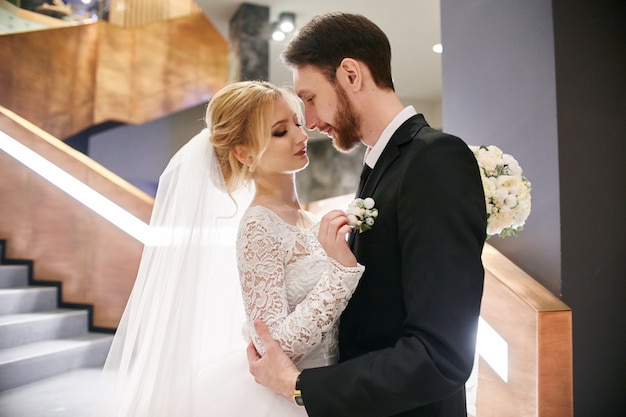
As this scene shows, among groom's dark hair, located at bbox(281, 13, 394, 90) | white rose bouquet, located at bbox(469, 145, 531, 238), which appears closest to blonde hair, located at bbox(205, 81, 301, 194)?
groom's dark hair, located at bbox(281, 13, 394, 90)

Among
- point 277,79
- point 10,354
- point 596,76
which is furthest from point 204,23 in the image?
point 596,76

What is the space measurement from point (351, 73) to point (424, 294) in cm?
66

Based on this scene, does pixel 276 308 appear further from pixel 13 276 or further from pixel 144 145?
pixel 144 145

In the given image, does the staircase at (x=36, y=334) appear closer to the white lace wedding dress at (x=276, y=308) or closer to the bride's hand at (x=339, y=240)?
the white lace wedding dress at (x=276, y=308)

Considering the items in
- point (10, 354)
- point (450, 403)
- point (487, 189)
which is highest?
point (487, 189)

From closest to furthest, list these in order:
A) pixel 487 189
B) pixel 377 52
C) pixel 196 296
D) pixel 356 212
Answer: pixel 356 212 < pixel 377 52 < pixel 196 296 < pixel 487 189

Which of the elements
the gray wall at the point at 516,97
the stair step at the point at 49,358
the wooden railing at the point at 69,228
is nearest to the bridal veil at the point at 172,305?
the gray wall at the point at 516,97

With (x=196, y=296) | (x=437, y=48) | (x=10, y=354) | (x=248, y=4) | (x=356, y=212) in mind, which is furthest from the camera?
(x=437, y=48)

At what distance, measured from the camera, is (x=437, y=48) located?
7.32 meters

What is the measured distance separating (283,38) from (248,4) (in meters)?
0.63

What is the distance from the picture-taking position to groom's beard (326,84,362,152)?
4.47ft

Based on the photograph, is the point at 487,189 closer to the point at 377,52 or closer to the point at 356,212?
the point at 377,52

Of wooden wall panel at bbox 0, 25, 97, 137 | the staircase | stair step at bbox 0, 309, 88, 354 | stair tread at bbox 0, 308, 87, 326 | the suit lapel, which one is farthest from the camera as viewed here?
Answer: wooden wall panel at bbox 0, 25, 97, 137

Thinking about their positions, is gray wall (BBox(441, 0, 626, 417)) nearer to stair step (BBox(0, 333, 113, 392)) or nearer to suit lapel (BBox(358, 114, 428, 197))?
suit lapel (BBox(358, 114, 428, 197))
